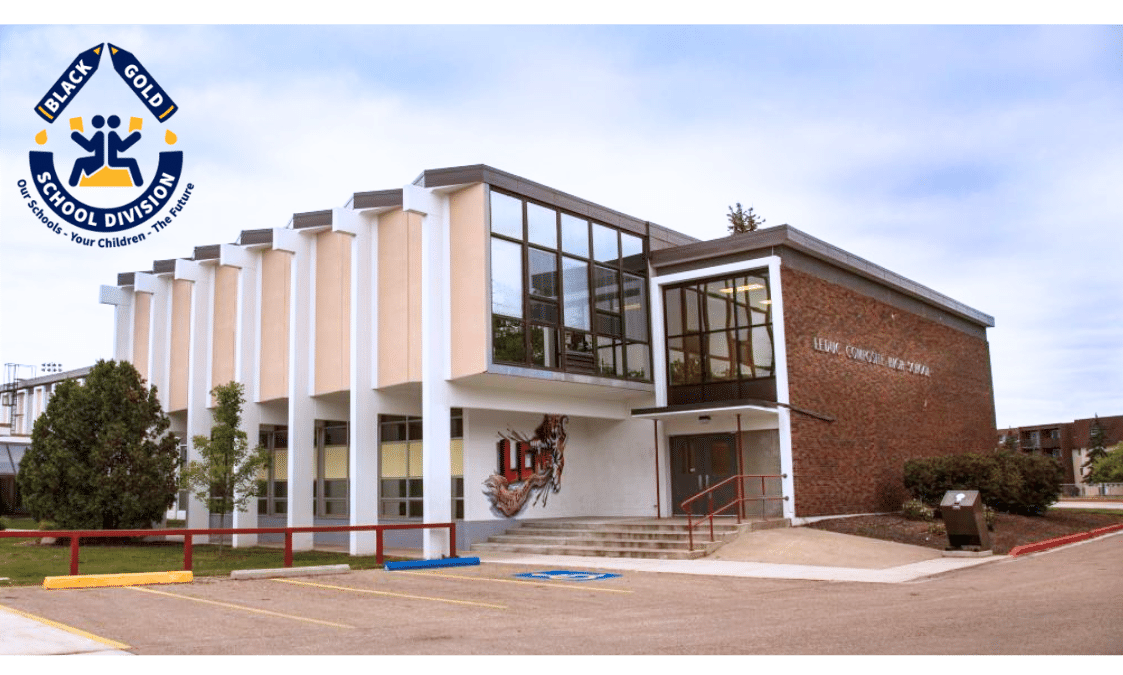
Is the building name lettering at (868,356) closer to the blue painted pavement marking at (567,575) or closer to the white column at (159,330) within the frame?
the blue painted pavement marking at (567,575)

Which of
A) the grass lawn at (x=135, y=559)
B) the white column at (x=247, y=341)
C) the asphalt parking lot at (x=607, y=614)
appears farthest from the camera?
the white column at (x=247, y=341)

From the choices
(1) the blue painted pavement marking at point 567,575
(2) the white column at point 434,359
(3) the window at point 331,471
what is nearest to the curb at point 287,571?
(2) the white column at point 434,359

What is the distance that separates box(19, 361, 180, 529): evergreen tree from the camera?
2403 cm

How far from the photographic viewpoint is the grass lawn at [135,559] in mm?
17703

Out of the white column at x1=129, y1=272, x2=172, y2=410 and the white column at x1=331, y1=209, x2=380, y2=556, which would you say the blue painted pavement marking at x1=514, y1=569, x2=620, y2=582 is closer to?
the white column at x1=331, y1=209, x2=380, y2=556

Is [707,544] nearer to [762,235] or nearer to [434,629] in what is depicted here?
[762,235]

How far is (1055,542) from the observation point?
2092 cm

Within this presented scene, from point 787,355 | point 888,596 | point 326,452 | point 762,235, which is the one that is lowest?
point 888,596

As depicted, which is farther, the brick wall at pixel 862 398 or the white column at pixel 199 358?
the white column at pixel 199 358

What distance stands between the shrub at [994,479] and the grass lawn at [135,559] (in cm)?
1348

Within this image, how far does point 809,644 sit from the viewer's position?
852 cm

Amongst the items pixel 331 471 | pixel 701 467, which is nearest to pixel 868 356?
pixel 701 467

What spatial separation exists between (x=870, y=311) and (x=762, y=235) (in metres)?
5.34
